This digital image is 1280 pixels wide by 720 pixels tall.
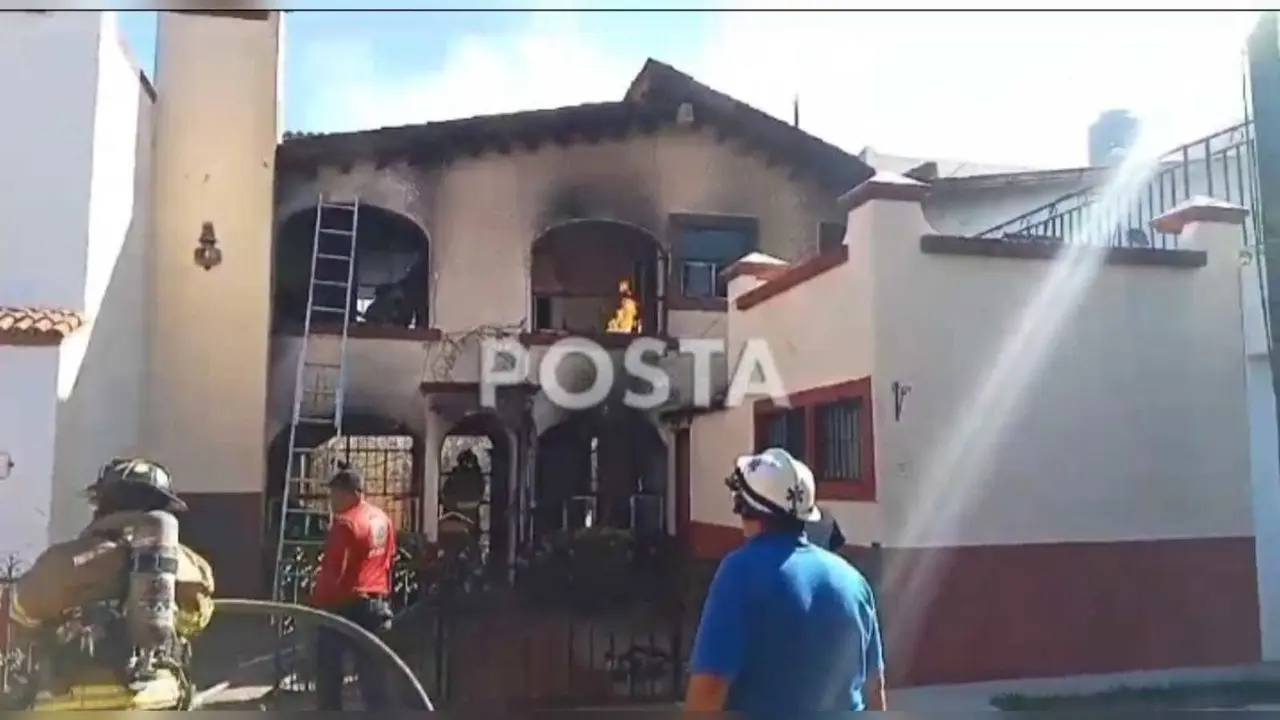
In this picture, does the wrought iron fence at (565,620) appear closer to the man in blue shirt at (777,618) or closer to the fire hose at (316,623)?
the fire hose at (316,623)

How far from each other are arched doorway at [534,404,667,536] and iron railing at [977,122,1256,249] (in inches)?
44.9

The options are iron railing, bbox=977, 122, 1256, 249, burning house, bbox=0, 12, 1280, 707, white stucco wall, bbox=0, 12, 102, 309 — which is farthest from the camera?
burning house, bbox=0, 12, 1280, 707

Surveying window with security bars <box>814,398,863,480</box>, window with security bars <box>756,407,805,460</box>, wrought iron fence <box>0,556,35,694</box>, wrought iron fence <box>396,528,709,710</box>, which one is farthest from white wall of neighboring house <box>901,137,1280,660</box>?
wrought iron fence <box>0,556,35,694</box>

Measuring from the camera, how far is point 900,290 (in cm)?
329

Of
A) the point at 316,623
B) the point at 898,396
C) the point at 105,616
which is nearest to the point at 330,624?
the point at 316,623

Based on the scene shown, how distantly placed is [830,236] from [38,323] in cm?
214

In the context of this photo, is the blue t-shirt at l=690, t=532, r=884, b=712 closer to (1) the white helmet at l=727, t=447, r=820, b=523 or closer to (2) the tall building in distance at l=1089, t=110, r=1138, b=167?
(1) the white helmet at l=727, t=447, r=820, b=523

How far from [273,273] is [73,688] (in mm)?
1771

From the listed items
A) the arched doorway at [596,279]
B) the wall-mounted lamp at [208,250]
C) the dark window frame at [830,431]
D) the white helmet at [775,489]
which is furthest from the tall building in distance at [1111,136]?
the wall-mounted lamp at [208,250]

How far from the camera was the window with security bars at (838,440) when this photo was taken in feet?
9.82

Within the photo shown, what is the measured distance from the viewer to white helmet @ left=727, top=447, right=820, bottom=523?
5.70 feet

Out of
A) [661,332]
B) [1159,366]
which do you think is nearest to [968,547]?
[1159,366]

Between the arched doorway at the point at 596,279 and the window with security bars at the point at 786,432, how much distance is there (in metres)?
0.44

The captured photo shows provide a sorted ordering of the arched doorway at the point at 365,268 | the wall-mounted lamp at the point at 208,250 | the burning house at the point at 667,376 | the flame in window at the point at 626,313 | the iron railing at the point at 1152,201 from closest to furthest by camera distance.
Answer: the iron railing at the point at 1152,201 → the burning house at the point at 667,376 → the flame in window at the point at 626,313 → the wall-mounted lamp at the point at 208,250 → the arched doorway at the point at 365,268
